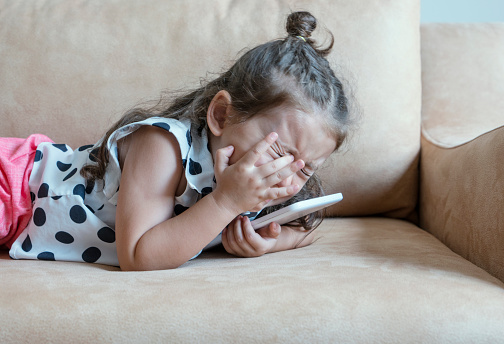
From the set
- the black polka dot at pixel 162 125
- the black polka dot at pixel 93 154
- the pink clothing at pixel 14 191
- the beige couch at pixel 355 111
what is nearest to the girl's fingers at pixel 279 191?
the beige couch at pixel 355 111

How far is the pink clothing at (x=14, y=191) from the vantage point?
1.15 metres

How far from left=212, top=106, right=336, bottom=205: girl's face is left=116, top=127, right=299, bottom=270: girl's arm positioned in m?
0.03

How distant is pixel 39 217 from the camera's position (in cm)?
112

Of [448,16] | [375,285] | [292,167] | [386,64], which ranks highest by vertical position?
[448,16]

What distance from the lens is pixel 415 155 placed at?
4.66 ft

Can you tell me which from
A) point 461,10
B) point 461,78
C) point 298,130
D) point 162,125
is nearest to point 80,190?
point 162,125

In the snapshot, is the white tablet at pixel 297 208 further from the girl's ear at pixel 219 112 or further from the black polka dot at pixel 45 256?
the black polka dot at pixel 45 256

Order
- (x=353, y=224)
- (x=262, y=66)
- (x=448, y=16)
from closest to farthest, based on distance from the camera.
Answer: (x=262, y=66)
(x=353, y=224)
(x=448, y=16)

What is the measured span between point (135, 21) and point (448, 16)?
118cm

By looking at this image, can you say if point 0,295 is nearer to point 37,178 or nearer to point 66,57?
point 37,178

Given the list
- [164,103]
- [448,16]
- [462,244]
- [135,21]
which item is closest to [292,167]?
[462,244]

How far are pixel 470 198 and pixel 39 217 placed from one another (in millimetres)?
840

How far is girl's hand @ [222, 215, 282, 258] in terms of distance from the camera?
Answer: 104 centimetres

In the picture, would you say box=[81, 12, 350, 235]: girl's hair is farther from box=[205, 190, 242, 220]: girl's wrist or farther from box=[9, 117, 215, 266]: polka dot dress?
box=[205, 190, 242, 220]: girl's wrist
